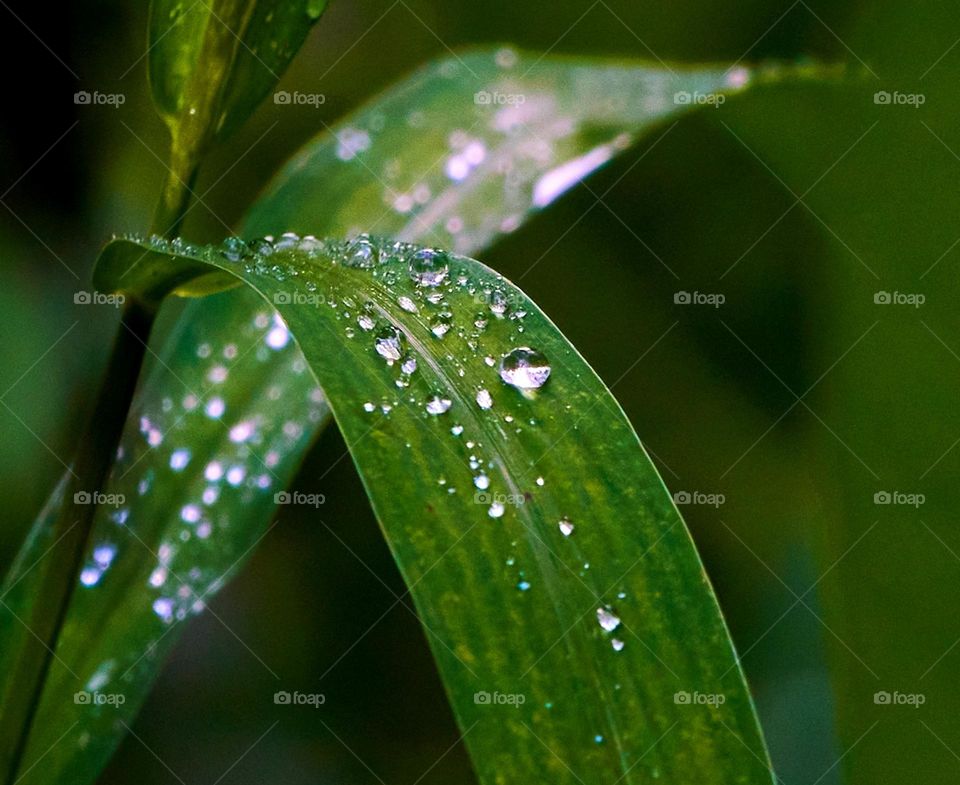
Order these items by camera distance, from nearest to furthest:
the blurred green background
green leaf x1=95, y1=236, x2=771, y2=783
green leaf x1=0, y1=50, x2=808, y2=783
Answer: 1. green leaf x1=95, y1=236, x2=771, y2=783
2. green leaf x1=0, y1=50, x2=808, y2=783
3. the blurred green background

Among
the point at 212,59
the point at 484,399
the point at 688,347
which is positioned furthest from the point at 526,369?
the point at 688,347

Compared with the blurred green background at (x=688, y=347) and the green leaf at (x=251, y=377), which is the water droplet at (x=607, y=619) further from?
the blurred green background at (x=688, y=347)

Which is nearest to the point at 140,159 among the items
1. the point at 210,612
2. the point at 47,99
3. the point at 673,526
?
the point at 47,99

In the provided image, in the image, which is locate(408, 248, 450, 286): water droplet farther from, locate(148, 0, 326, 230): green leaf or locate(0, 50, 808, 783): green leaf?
locate(0, 50, 808, 783): green leaf

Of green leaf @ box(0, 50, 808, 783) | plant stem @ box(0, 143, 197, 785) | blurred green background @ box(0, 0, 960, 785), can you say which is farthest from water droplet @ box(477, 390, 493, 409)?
blurred green background @ box(0, 0, 960, 785)

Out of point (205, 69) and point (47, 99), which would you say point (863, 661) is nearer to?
point (205, 69)

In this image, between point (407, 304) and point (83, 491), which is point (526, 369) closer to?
point (407, 304)

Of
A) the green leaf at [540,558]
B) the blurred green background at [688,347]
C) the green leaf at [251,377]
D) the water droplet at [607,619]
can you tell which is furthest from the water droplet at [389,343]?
the blurred green background at [688,347]
